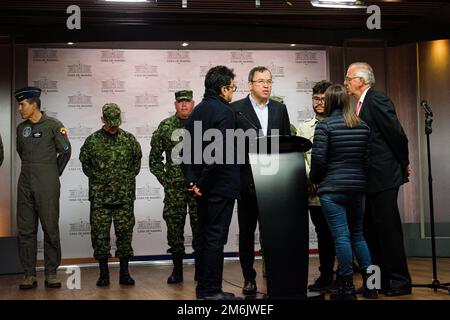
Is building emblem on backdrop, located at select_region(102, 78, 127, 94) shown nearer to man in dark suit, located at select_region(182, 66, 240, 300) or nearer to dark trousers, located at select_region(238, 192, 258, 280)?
dark trousers, located at select_region(238, 192, 258, 280)

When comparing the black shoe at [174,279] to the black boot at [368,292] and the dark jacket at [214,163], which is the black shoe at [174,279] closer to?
the dark jacket at [214,163]

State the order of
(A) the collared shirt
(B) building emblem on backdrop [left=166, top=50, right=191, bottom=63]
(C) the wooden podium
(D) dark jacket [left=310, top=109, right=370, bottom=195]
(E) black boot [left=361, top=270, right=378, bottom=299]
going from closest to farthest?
(C) the wooden podium
(D) dark jacket [left=310, top=109, right=370, bottom=195]
(E) black boot [left=361, top=270, right=378, bottom=299]
(A) the collared shirt
(B) building emblem on backdrop [left=166, top=50, right=191, bottom=63]

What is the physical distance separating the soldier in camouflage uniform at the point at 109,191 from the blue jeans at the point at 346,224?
2259mm

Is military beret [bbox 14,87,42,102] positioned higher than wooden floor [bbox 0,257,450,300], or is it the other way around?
military beret [bbox 14,87,42,102]

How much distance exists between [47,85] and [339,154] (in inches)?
181

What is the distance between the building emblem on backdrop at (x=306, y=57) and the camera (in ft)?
30.0

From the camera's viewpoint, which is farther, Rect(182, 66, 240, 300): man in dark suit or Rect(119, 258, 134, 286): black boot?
Rect(119, 258, 134, 286): black boot

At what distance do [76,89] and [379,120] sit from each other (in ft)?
14.3

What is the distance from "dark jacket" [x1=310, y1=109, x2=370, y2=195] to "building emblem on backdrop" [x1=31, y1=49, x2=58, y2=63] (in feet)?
14.6

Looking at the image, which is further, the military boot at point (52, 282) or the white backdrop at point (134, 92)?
the white backdrop at point (134, 92)

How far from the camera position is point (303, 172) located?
4977mm

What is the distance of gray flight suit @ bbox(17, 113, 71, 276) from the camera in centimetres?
660

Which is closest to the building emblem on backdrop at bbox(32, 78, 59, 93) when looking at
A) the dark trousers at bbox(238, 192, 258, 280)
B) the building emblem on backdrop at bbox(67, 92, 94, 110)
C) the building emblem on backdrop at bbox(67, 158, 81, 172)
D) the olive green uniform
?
the building emblem on backdrop at bbox(67, 92, 94, 110)

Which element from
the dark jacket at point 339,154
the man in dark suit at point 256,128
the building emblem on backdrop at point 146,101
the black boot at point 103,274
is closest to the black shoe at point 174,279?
the black boot at point 103,274
